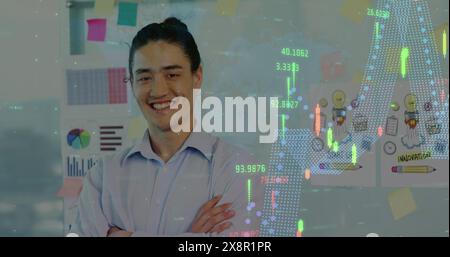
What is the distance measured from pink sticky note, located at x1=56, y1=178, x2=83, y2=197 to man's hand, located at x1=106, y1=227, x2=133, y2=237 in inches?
8.9

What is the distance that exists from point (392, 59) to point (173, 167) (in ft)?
3.45

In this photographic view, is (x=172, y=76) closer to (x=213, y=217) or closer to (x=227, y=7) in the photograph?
(x=227, y=7)

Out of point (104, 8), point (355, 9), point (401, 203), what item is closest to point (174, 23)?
point (104, 8)

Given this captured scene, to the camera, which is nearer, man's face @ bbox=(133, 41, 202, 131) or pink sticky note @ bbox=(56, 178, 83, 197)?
man's face @ bbox=(133, 41, 202, 131)

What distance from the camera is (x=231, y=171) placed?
3176 mm

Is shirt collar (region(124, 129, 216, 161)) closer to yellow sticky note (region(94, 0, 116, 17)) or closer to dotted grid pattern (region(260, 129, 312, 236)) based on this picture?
dotted grid pattern (region(260, 129, 312, 236))

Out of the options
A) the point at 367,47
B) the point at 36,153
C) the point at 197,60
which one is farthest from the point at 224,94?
the point at 36,153

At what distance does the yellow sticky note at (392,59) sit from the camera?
3.09m

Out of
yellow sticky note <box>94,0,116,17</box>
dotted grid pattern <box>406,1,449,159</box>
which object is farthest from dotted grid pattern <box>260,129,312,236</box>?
yellow sticky note <box>94,0,116,17</box>

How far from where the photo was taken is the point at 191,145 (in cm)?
319

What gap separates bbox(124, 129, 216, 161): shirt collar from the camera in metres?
3.18

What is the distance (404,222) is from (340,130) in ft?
1.56
